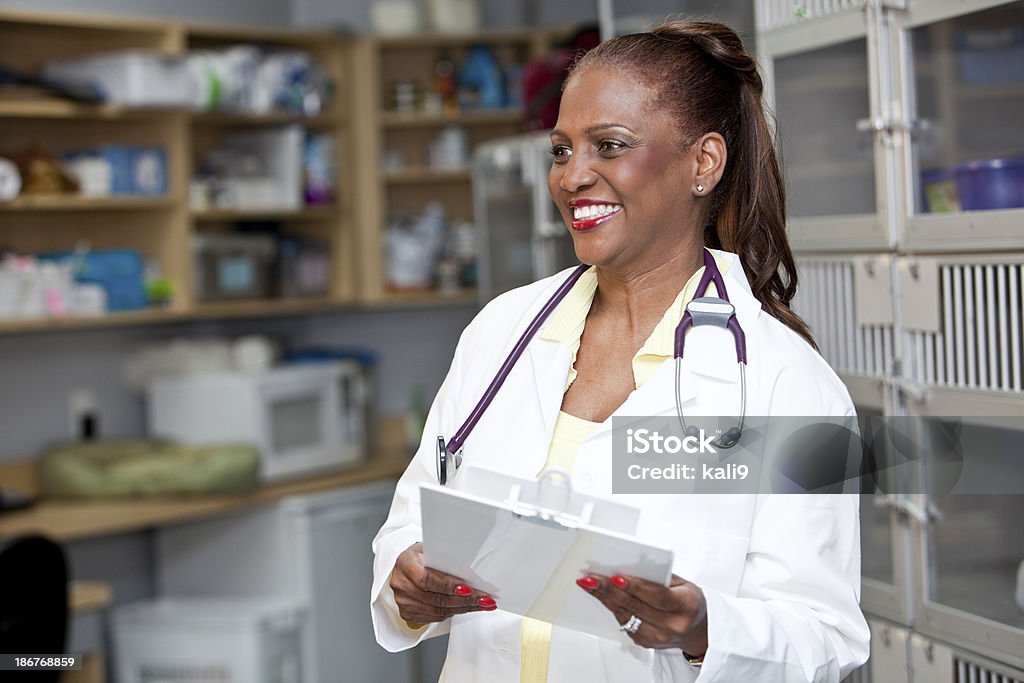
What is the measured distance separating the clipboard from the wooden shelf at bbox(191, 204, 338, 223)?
2886 millimetres

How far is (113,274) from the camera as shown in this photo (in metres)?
3.72

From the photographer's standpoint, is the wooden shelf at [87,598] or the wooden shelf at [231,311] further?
the wooden shelf at [231,311]

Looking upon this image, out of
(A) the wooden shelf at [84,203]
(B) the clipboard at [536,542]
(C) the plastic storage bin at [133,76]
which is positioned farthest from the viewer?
(C) the plastic storage bin at [133,76]

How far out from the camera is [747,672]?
123 cm

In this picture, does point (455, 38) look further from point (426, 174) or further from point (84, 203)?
point (84, 203)

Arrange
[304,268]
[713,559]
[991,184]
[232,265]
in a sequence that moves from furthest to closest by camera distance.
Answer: [304,268], [232,265], [991,184], [713,559]

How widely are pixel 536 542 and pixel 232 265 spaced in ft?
10.1

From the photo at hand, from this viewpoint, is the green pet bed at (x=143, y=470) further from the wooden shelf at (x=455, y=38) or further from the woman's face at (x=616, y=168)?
the woman's face at (x=616, y=168)

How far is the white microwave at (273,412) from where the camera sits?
12.6 feet

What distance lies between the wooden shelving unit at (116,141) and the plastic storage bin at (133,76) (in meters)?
0.07

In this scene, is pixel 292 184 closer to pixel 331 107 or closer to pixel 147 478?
pixel 331 107

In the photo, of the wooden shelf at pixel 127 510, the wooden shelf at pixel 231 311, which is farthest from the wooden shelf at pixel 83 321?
the wooden shelf at pixel 127 510

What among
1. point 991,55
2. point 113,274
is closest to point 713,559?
point 991,55

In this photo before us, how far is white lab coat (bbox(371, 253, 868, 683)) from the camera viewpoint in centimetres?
124
